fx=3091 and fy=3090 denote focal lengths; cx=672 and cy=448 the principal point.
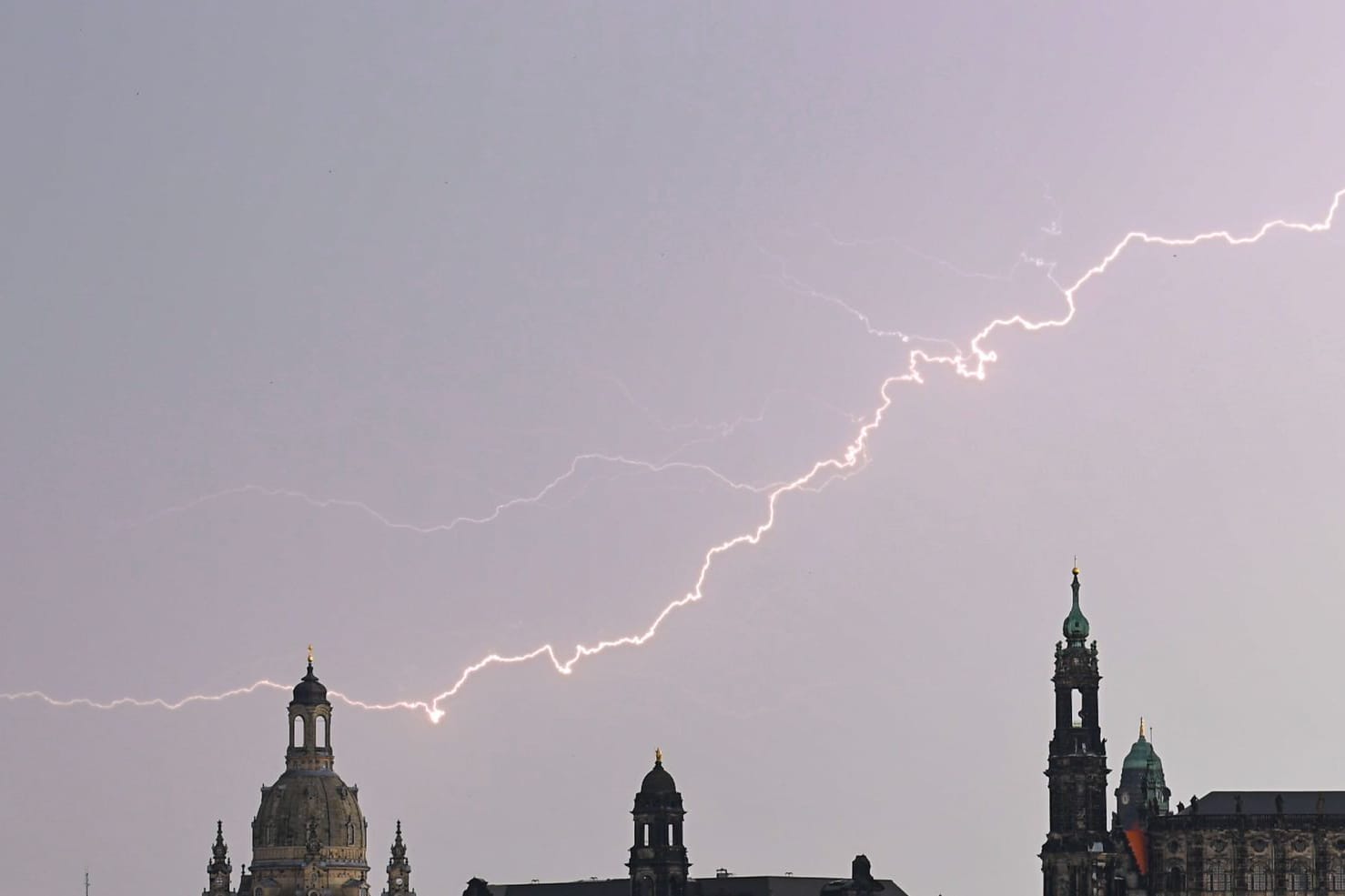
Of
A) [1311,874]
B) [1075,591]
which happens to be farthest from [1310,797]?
[1075,591]

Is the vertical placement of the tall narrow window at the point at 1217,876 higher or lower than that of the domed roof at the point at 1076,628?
lower

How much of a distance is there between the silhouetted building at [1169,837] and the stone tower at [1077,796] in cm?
6

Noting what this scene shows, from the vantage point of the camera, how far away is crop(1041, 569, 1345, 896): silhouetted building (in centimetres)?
18738

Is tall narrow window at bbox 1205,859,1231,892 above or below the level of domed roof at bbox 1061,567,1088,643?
below

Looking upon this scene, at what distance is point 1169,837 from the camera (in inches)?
7505

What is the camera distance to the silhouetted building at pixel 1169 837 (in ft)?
615

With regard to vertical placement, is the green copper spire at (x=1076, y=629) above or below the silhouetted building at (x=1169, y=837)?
above

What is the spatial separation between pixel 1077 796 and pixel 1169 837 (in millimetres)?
6123

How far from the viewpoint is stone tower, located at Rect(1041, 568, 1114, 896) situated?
626ft

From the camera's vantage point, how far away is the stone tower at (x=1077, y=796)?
Result: 7515 inches

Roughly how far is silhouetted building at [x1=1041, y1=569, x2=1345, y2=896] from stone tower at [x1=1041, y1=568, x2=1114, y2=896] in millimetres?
56

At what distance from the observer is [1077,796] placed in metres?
192

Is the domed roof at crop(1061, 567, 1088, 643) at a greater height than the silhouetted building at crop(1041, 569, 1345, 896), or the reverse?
the domed roof at crop(1061, 567, 1088, 643)

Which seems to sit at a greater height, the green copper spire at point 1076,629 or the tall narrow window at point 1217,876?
the green copper spire at point 1076,629
